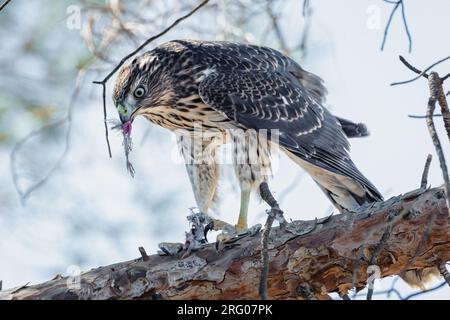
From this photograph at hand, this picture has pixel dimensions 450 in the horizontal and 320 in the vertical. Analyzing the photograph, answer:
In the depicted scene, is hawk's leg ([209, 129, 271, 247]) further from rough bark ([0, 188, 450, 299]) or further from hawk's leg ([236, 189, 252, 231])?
rough bark ([0, 188, 450, 299])

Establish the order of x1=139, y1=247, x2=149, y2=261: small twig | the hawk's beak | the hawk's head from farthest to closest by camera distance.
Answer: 1. the hawk's head
2. the hawk's beak
3. x1=139, y1=247, x2=149, y2=261: small twig

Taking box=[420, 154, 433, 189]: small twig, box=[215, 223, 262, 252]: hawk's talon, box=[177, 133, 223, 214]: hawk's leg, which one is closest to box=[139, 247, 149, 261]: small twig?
box=[215, 223, 262, 252]: hawk's talon

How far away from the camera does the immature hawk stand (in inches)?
222

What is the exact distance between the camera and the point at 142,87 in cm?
585

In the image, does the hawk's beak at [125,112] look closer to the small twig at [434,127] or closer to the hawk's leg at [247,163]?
the hawk's leg at [247,163]

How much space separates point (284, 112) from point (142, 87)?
37.9 inches

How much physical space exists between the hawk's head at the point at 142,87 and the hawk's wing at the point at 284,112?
30cm

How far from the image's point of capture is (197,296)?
14.2 ft

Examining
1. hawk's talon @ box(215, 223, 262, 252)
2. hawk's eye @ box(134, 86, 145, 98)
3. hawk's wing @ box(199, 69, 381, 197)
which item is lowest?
hawk's talon @ box(215, 223, 262, 252)

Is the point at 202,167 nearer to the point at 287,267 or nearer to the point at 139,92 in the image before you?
the point at 139,92

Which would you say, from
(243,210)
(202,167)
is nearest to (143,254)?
(243,210)
